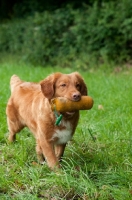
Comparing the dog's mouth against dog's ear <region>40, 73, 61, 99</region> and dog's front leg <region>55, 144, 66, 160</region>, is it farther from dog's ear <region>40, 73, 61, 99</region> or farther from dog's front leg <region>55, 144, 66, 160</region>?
dog's front leg <region>55, 144, 66, 160</region>

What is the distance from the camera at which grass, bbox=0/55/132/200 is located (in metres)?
4.47

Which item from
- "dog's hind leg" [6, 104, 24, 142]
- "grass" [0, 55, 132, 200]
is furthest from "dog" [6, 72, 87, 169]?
"dog's hind leg" [6, 104, 24, 142]

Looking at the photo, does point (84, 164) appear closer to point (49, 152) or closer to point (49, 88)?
point (49, 152)

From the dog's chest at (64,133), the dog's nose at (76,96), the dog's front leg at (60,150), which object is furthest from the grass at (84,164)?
the dog's nose at (76,96)

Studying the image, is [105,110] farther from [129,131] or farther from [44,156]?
[44,156]

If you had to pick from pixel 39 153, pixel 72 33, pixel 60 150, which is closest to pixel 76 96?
pixel 60 150

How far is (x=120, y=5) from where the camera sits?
48.1ft

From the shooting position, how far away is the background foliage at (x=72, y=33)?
14.5 meters

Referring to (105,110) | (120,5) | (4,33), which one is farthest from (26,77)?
(4,33)

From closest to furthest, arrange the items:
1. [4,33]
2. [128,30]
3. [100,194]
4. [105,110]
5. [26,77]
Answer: [100,194]
[105,110]
[26,77]
[128,30]
[4,33]

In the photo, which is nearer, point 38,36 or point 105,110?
point 105,110

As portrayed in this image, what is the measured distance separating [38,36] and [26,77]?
18.1 ft

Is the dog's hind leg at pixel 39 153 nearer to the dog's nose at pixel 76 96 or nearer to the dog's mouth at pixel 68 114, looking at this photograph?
the dog's mouth at pixel 68 114

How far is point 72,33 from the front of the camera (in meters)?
15.8
